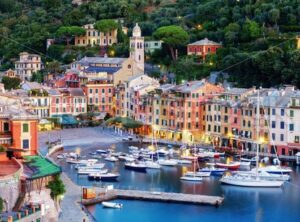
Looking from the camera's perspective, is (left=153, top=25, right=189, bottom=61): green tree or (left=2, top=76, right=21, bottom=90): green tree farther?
(left=153, top=25, right=189, bottom=61): green tree

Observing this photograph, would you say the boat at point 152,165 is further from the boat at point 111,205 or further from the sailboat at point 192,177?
the boat at point 111,205

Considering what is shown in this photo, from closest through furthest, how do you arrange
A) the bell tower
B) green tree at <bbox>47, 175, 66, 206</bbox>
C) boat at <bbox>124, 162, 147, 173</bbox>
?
1. green tree at <bbox>47, 175, 66, 206</bbox>
2. boat at <bbox>124, 162, 147, 173</bbox>
3. the bell tower

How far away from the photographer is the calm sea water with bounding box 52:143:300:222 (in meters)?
38.2

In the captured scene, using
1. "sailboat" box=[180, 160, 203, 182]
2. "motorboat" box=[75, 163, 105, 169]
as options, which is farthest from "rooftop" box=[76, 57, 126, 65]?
"sailboat" box=[180, 160, 203, 182]

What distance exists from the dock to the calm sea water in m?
0.33

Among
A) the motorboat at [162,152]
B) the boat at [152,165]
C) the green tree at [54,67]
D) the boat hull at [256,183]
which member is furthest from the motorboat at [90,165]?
the green tree at [54,67]

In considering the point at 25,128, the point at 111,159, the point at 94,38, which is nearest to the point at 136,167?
the point at 111,159

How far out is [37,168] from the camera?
3466 centimetres

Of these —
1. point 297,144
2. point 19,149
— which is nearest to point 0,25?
point 297,144

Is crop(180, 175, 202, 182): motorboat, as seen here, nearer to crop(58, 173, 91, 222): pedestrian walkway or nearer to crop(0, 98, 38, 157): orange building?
crop(58, 173, 91, 222): pedestrian walkway

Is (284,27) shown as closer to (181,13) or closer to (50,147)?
(181,13)

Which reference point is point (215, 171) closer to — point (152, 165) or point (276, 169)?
point (276, 169)

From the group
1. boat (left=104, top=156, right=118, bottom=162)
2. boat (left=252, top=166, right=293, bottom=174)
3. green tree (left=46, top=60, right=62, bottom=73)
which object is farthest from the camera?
green tree (left=46, top=60, right=62, bottom=73)

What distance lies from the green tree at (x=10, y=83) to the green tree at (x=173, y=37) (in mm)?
16095
